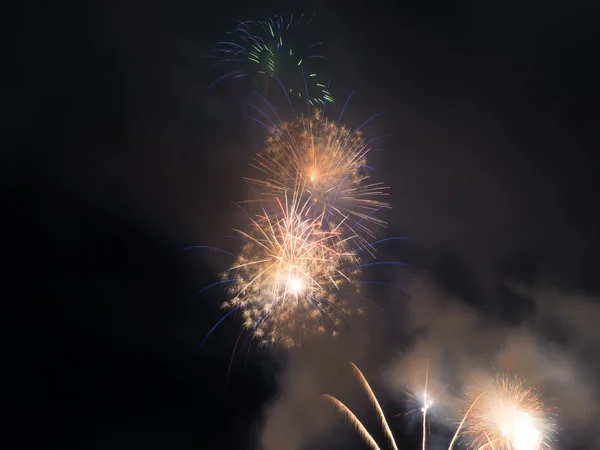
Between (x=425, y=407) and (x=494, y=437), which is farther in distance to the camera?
(x=425, y=407)

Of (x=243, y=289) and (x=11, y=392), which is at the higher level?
(x=243, y=289)

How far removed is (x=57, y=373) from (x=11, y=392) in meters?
4.72

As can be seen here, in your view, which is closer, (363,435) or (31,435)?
(363,435)

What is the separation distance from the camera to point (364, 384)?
16.5m

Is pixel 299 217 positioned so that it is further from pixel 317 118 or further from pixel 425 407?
pixel 425 407

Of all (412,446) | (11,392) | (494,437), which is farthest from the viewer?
(412,446)

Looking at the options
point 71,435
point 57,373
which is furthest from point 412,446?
point 57,373

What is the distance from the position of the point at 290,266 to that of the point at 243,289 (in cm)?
240

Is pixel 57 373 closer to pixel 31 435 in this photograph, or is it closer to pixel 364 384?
pixel 31 435

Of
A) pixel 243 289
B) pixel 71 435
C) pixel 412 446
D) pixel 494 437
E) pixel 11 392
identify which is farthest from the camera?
pixel 412 446

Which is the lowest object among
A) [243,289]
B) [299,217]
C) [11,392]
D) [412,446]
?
[11,392]

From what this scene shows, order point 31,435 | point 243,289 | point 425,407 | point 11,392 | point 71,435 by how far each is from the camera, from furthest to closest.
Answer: point 71,435 < point 31,435 < point 11,392 < point 425,407 < point 243,289

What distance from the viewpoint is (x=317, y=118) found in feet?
46.0

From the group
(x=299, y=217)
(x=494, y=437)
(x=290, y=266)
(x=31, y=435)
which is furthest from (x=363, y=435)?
(x=31, y=435)
